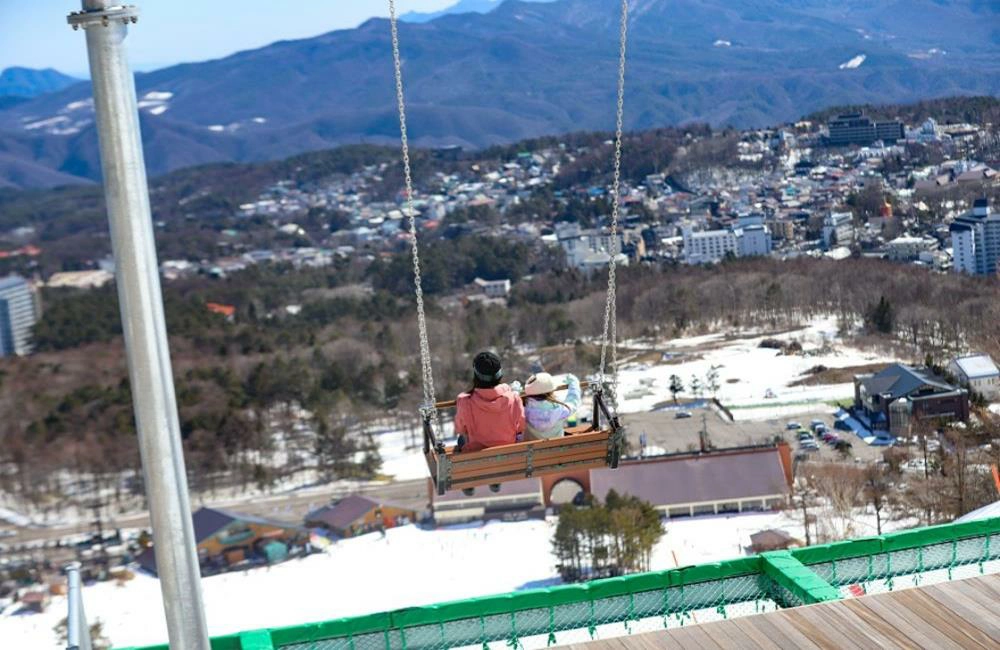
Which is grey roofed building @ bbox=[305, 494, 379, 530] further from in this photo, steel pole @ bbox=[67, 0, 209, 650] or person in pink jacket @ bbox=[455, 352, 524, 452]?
steel pole @ bbox=[67, 0, 209, 650]

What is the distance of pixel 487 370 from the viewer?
4.36 metres

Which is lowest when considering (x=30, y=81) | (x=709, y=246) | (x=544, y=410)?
(x=709, y=246)

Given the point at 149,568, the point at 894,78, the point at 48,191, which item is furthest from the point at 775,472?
the point at 894,78

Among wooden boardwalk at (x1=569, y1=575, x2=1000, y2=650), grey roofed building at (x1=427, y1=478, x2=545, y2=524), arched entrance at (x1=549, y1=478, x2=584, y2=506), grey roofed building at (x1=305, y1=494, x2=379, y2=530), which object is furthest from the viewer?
grey roofed building at (x1=305, y1=494, x2=379, y2=530)

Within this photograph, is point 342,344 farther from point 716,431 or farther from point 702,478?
point 702,478

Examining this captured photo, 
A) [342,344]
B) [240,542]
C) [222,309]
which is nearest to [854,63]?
[222,309]

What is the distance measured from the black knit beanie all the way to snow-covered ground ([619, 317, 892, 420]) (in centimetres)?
1936

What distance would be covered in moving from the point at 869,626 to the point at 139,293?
2228mm

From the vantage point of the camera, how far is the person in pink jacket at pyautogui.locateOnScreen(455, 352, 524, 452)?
4367mm

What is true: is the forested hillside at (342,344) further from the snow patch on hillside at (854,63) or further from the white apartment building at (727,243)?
the snow patch on hillside at (854,63)

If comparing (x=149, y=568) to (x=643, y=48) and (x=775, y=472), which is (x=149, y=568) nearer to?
(x=775, y=472)

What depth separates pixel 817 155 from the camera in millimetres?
66812

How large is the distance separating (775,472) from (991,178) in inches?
1466

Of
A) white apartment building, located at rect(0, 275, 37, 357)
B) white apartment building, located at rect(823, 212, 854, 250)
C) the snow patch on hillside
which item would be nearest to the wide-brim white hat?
white apartment building, located at rect(0, 275, 37, 357)
